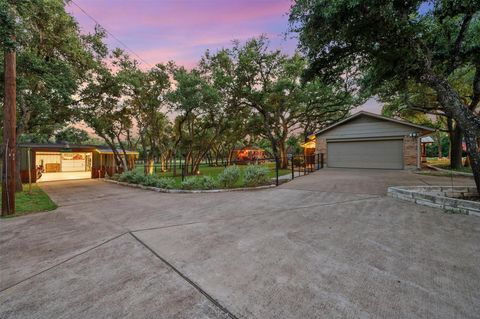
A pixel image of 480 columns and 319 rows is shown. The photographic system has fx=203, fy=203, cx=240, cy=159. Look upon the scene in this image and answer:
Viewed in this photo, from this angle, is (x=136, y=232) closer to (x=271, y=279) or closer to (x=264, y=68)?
(x=271, y=279)

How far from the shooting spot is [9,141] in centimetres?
554

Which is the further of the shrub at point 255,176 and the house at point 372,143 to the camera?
the house at point 372,143

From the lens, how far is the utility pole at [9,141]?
212 inches

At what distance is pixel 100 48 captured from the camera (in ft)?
38.5

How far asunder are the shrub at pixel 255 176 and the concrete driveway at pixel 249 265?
12.0 ft

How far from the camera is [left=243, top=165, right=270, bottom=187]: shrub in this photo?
8.43 meters

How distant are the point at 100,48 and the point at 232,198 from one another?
476 inches

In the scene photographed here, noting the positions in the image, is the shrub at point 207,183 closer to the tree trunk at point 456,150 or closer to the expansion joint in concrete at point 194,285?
the expansion joint in concrete at point 194,285

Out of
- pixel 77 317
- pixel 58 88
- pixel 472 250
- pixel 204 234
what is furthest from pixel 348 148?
pixel 58 88

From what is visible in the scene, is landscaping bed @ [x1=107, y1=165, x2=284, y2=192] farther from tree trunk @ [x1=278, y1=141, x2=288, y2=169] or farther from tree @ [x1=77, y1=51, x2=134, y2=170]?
tree trunk @ [x1=278, y1=141, x2=288, y2=169]

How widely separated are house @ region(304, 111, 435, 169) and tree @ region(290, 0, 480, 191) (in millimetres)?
6005

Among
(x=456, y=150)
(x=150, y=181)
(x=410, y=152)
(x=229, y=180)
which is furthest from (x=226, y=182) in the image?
(x=456, y=150)

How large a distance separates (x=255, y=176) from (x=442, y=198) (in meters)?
5.53

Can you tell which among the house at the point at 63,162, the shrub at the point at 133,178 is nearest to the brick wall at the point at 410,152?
the shrub at the point at 133,178
